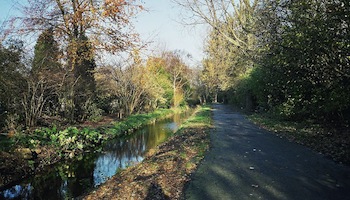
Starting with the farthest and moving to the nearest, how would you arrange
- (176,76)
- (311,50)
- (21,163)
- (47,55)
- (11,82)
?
(176,76) → (47,55) → (11,82) → (21,163) → (311,50)

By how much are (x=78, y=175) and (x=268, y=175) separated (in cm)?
644

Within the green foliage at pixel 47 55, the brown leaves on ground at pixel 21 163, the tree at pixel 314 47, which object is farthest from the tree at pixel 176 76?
the brown leaves on ground at pixel 21 163

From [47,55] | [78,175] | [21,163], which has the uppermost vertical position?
[47,55]

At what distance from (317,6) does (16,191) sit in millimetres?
9987

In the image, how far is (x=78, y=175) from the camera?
31.0ft

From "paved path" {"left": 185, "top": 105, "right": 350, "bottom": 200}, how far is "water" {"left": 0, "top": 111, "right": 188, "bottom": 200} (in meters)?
3.93

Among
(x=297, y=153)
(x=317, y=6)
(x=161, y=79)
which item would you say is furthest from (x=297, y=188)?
(x=161, y=79)

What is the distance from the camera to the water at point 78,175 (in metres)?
7.76

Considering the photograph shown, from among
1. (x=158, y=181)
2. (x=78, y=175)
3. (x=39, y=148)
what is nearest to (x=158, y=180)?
(x=158, y=181)

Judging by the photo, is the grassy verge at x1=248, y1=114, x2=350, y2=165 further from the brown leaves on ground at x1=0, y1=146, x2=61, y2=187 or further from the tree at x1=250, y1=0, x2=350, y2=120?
the brown leaves on ground at x1=0, y1=146, x2=61, y2=187

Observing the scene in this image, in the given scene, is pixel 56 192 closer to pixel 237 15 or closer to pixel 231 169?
pixel 231 169

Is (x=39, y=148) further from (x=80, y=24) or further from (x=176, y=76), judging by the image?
(x=176, y=76)

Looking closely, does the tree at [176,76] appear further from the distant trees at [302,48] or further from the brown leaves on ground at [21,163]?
the brown leaves on ground at [21,163]

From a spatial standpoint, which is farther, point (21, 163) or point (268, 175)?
point (21, 163)
